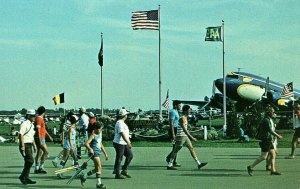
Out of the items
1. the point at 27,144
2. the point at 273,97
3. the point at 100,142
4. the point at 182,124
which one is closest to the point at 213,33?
the point at 273,97

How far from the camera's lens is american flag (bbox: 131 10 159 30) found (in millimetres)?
33438

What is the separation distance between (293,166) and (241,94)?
32.8 metres

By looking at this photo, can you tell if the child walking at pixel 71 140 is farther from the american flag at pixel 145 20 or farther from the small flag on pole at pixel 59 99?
the small flag on pole at pixel 59 99

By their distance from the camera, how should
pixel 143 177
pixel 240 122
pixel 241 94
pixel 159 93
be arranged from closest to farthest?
pixel 143 177, pixel 240 122, pixel 159 93, pixel 241 94

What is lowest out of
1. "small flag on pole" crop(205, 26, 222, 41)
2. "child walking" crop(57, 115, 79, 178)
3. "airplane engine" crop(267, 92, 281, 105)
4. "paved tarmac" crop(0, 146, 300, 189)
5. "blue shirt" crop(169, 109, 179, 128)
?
"paved tarmac" crop(0, 146, 300, 189)

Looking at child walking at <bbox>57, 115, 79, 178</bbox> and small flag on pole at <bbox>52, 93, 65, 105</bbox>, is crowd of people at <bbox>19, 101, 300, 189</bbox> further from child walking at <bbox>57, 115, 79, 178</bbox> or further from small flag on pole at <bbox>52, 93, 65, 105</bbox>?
small flag on pole at <bbox>52, 93, 65, 105</bbox>

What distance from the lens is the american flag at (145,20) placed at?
33.4 metres

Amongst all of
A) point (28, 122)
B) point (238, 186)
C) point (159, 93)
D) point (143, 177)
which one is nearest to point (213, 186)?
point (238, 186)

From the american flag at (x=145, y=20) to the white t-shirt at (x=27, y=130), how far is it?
21.4 metres

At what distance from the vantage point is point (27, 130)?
40.7 ft

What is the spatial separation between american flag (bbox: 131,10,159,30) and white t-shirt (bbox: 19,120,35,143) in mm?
21355

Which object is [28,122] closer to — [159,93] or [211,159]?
[211,159]

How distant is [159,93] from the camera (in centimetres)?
3675

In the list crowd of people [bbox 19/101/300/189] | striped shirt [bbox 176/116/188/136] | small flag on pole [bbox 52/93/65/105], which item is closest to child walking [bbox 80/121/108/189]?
crowd of people [bbox 19/101/300/189]
